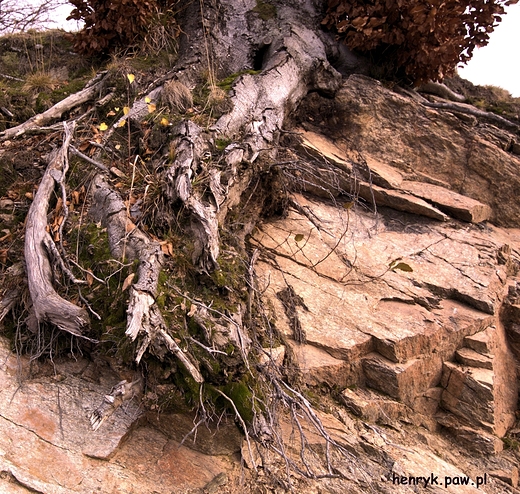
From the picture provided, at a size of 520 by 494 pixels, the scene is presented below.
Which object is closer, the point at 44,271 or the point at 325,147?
the point at 44,271

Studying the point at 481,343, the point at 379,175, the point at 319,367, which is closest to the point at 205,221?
the point at 319,367

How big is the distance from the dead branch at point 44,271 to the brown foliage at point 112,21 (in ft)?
7.76

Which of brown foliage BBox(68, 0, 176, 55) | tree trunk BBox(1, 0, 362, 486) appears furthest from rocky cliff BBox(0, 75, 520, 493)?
brown foliage BBox(68, 0, 176, 55)

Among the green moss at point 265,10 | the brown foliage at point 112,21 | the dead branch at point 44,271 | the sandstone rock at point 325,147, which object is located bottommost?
the dead branch at point 44,271

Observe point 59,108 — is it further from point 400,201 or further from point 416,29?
point 416,29

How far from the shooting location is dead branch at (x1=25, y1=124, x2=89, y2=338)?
330 cm

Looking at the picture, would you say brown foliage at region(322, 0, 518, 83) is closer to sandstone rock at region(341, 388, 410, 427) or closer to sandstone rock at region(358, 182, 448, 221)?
sandstone rock at region(358, 182, 448, 221)

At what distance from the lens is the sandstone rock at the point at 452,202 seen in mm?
5516

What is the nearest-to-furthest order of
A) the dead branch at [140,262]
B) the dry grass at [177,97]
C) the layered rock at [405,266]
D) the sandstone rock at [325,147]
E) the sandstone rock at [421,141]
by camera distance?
1. the dead branch at [140,262]
2. the layered rock at [405,266]
3. the dry grass at [177,97]
4. the sandstone rock at [325,147]
5. the sandstone rock at [421,141]

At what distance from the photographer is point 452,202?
5.59m

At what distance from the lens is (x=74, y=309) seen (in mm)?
3299

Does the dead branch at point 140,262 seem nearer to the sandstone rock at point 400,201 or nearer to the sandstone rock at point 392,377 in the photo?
the sandstone rock at point 392,377

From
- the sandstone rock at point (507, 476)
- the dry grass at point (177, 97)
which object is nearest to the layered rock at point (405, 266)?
the sandstone rock at point (507, 476)

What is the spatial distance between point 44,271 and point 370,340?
7.95 ft
